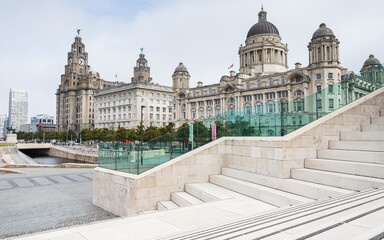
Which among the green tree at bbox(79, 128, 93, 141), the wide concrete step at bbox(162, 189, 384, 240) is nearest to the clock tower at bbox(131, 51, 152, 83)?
the green tree at bbox(79, 128, 93, 141)

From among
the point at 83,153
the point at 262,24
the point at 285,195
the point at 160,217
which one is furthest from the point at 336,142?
the point at 262,24

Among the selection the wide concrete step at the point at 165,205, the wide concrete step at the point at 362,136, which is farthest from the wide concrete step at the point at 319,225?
the wide concrete step at the point at 165,205

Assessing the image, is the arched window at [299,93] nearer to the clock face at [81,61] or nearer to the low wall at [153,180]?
the low wall at [153,180]

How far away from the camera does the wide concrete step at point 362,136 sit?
9895 millimetres

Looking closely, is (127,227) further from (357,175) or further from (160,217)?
(357,175)

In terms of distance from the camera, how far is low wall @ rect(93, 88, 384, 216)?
10.2 m

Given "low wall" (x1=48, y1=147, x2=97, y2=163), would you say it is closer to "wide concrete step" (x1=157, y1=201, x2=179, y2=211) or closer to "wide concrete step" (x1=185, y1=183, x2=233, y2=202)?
"wide concrete step" (x1=157, y1=201, x2=179, y2=211)

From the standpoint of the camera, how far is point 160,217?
732cm

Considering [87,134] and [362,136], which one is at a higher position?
[362,136]

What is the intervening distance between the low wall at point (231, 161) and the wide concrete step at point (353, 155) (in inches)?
16.4

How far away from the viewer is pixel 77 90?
456 feet

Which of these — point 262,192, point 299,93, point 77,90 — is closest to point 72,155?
point 299,93

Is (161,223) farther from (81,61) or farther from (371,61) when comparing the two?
(81,61)

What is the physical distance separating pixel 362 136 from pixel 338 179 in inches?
133
